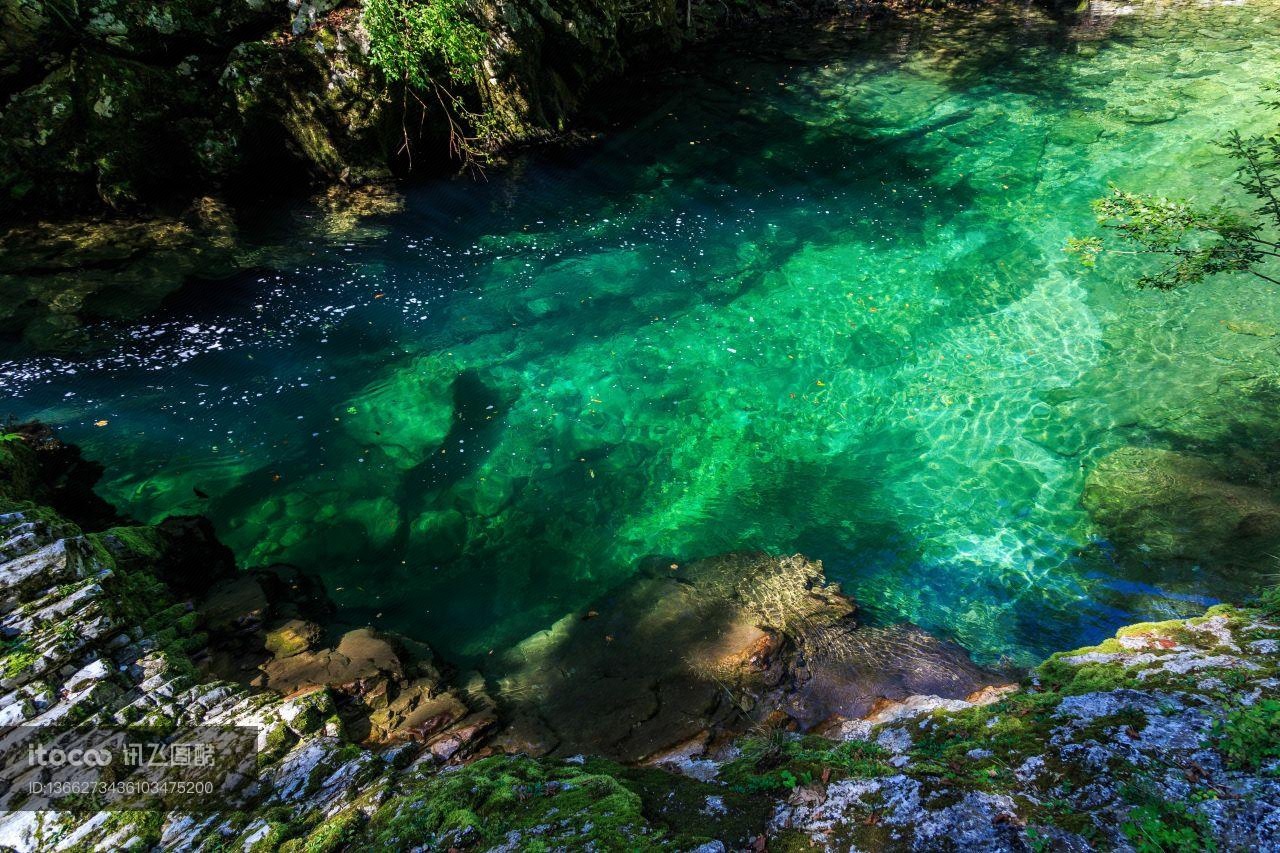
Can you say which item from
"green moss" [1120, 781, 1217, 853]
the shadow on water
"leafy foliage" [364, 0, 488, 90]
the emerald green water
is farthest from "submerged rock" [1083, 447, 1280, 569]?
"leafy foliage" [364, 0, 488, 90]

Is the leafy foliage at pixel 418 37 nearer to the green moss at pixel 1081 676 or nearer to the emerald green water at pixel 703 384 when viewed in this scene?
the emerald green water at pixel 703 384

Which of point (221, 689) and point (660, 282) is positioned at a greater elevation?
point (660, 282)

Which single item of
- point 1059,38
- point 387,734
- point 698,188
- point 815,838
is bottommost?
point 387,734

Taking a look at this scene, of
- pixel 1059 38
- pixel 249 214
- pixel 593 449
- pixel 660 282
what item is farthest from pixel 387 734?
pixel 1059 38

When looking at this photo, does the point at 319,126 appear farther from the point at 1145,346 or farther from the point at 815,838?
the point at 1145,346

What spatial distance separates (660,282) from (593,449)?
4.00 meters

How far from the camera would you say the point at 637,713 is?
564 cm

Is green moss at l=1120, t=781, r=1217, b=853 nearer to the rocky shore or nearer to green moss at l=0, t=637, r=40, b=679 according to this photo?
the rocky shore

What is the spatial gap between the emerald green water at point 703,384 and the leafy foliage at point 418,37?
2.30m

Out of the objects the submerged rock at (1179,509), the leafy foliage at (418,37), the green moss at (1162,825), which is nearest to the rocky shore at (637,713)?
the green moss at (1162,825)

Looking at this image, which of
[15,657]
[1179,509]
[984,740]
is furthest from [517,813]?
[1179,509]

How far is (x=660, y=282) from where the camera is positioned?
37.7 ft

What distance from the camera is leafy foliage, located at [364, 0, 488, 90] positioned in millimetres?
11477

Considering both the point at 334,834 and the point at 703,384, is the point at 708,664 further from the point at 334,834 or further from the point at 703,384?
the point at 703,384
